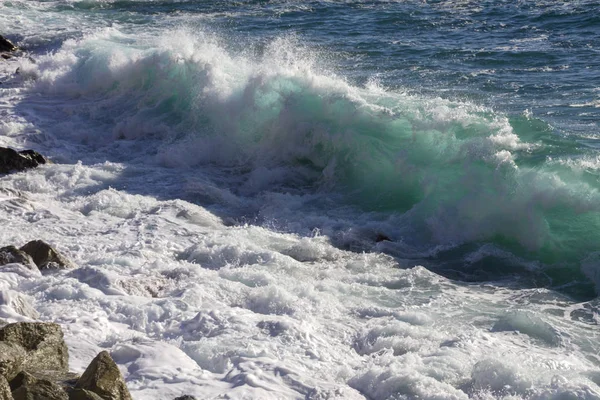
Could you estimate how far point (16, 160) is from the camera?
42.9ft

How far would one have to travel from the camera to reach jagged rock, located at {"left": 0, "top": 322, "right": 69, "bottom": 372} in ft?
20.7

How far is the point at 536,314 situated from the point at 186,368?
3.93 meters

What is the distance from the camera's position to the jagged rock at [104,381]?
5.87 metres

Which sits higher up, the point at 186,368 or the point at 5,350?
the point at 5,350

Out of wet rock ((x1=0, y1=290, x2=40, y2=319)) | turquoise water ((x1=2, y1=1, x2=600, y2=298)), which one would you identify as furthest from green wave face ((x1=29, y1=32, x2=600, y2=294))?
wet rock ((x1=0, y1=290, x2=40, y2=319))

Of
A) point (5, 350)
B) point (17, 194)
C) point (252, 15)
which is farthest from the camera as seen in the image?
point (252, 15)

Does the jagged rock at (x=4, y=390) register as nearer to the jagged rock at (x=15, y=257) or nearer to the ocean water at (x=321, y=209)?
the ocean water at (x=321, y=209)

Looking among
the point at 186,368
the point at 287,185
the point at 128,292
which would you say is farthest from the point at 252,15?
the point at 186,368

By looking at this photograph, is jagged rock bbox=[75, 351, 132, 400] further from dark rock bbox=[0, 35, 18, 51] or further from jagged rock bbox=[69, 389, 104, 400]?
dark rock bbox=[0, 35, 18, 51]

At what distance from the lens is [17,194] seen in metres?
11.7

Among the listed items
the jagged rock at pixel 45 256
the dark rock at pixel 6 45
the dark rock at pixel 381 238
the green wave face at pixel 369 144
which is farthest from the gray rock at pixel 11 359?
the dark rock at pixel 6 45

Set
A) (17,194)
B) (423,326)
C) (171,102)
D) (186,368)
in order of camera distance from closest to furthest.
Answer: (186,368), (423,326), (17,194), (171,102)

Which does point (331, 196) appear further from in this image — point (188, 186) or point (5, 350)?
point (5, 350)

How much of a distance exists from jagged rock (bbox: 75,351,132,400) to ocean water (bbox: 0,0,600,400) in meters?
0.54
